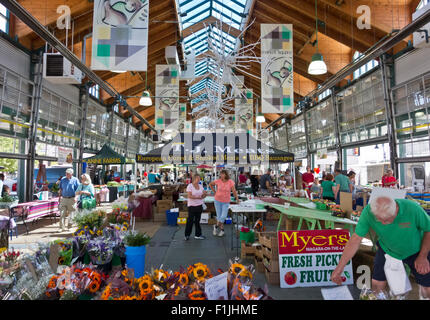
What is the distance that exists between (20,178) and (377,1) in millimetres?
14095

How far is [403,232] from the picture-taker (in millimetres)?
2057

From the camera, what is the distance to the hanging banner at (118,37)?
4.42 m

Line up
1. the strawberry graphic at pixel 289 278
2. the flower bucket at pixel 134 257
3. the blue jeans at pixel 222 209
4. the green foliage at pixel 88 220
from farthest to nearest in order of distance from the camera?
the blue jeans at pixel 222 209
the strawberry graphic at pixel 289 278
the green foliage at pixel 88 220
the flower bucket at pixel 134 257

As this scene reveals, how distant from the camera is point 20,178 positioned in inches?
383

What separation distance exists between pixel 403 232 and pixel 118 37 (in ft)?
15.3

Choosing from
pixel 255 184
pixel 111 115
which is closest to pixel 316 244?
pixel 255 184

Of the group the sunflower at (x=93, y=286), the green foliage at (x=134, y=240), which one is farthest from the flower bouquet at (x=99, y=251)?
the sunflower at (x=93, y=286)

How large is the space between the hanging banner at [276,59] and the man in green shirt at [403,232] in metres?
5.37

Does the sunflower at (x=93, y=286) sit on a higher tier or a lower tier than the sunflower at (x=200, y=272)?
lower

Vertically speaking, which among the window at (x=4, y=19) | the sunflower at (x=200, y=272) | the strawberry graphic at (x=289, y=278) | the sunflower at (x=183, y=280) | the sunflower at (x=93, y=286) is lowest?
the strawberry graphic at (x=289, y=278)

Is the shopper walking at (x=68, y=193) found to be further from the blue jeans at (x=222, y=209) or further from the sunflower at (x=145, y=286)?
the sunflower at (x=145, y=286)

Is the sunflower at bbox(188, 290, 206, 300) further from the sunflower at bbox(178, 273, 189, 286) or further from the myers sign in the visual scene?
the myers sign
